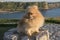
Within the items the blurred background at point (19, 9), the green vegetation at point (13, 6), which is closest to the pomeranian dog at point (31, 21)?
the blurred background at point (19, 9)

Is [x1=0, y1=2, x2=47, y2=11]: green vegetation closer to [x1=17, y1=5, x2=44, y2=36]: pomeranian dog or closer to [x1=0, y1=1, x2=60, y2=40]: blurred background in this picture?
[x1=0, y1=1, x2=60, y2=40]: blurred background

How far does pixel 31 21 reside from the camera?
3.00 meters

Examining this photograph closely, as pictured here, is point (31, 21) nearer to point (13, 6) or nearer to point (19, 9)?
point (13, 6)

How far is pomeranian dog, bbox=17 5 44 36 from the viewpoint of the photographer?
2.92 metres

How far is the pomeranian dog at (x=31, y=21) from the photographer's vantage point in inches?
115

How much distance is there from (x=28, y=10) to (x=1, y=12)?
9360mm

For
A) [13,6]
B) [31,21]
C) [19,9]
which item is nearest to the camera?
[31,21]

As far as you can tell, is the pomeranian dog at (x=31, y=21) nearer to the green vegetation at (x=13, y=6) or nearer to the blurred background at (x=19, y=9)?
the blurred background at (x=19, y=9)

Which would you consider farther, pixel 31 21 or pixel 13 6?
pixel 13 6

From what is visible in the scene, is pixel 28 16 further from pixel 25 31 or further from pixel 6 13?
pixel 6 13

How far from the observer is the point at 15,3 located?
35.9 ft

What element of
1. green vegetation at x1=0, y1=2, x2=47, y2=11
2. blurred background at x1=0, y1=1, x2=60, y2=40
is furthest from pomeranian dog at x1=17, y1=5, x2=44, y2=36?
green vegetation at x1=0, y1=2, x2=47, y2=11

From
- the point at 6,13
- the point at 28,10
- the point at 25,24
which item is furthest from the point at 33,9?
the point at 6,13

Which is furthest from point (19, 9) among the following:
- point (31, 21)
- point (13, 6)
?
point (31, 21)
